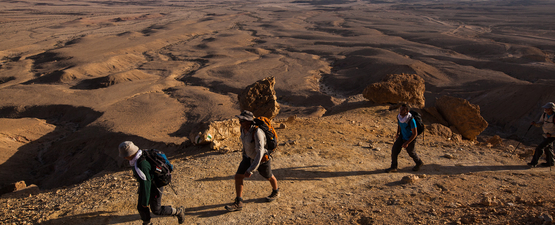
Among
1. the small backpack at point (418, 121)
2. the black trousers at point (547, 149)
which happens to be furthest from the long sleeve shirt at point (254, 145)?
the black trousers at point (547, 149)

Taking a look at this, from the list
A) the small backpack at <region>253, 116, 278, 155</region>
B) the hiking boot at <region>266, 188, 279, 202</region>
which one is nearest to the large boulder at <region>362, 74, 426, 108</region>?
the hiking boot at <region>266, 188, 279, 202</region>

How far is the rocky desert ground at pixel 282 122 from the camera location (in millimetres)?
5031

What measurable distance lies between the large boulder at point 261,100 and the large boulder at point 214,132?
1.40 meters

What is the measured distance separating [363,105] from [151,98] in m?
11.9

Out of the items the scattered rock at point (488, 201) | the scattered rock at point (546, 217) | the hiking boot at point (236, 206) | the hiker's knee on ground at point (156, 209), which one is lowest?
the hiking boot at point (236, 206)

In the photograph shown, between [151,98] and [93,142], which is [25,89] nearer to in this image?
[151,98]

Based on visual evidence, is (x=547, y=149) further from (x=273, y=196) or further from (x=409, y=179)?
(x=273, y=196)

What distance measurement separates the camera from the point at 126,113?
52.7ft

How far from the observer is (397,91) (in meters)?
11.4

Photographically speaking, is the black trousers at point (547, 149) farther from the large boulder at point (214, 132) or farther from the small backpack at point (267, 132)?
the large boulder at point (214, 132)

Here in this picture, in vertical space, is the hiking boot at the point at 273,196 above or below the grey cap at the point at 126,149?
below

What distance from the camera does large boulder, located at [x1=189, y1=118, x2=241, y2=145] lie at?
25.9 feet

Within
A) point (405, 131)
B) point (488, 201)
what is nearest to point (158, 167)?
point (405, 131)

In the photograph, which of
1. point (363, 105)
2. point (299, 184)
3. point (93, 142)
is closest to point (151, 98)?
point (93, 142)
